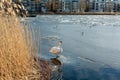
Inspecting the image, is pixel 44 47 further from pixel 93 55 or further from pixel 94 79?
pixel 94 79

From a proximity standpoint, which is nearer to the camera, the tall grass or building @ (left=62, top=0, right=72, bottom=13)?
the tall grass

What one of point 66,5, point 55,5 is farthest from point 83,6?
point 55,5

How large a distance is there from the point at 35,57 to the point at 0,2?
1179 mm

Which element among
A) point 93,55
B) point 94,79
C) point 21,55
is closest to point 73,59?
point 93,55

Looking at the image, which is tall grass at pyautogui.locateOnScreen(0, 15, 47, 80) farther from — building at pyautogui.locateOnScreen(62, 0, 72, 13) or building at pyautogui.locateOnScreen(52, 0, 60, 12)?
building at pyautogui.locateOnScreen(62, 0, 72, 13)

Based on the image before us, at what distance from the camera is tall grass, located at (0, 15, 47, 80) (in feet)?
10.4

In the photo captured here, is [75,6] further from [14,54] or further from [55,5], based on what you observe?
[14,54]

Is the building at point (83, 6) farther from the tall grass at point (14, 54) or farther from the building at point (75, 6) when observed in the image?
the tall grass at point (14, 54)

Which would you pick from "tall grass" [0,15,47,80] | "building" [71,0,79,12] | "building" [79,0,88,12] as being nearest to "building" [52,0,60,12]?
"building" [71,0,79,12]

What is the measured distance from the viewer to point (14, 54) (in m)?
3.35

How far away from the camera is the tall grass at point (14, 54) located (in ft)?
10.4

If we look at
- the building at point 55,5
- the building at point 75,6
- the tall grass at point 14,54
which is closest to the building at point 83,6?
the building at point 75,6

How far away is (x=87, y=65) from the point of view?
4906 millimetres

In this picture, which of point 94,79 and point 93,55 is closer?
point 94,79
